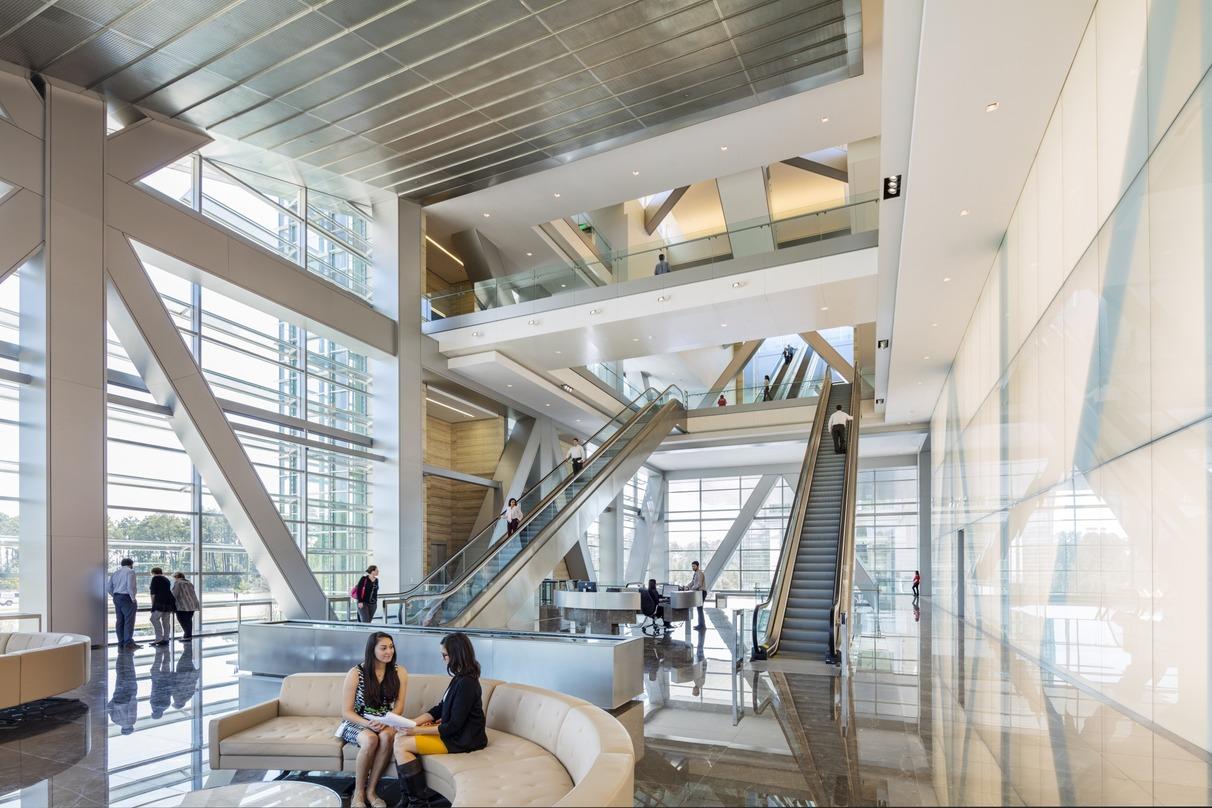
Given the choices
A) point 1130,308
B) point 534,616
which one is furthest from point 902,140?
point 534,616

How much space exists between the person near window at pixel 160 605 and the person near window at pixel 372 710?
30.3 ft

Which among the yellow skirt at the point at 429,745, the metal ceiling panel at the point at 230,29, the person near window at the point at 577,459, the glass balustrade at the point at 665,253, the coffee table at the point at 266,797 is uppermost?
the metal ceiling panel at the point at 230,29

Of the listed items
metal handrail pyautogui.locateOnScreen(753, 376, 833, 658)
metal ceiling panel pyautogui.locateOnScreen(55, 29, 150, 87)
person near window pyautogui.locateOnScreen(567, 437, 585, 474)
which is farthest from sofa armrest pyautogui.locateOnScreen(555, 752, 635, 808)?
person near window pyautogui.locateOnScreen(567, 437, 585, 474)

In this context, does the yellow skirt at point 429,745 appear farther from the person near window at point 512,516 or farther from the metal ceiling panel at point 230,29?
the person near window at point 512,516

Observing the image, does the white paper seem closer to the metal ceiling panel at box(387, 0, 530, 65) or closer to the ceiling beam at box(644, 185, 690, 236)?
the metal ceiling panel at box(387, 0, 530, 65)

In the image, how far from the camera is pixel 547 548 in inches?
537

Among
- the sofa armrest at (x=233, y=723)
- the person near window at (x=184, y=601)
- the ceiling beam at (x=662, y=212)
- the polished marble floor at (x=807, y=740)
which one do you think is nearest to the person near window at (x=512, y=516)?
the person near window at (x=184, y=601)

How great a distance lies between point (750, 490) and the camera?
31.1 metres

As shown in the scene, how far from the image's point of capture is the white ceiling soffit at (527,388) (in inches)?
731

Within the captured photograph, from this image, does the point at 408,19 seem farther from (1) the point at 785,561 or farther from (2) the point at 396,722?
(2) the point at 396,722

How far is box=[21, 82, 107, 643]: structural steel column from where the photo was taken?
399 inches

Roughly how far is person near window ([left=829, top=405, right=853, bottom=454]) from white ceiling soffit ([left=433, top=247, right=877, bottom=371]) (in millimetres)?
1994

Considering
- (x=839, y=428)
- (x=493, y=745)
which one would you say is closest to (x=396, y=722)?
(x=493, y=745)

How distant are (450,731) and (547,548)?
350 inches
